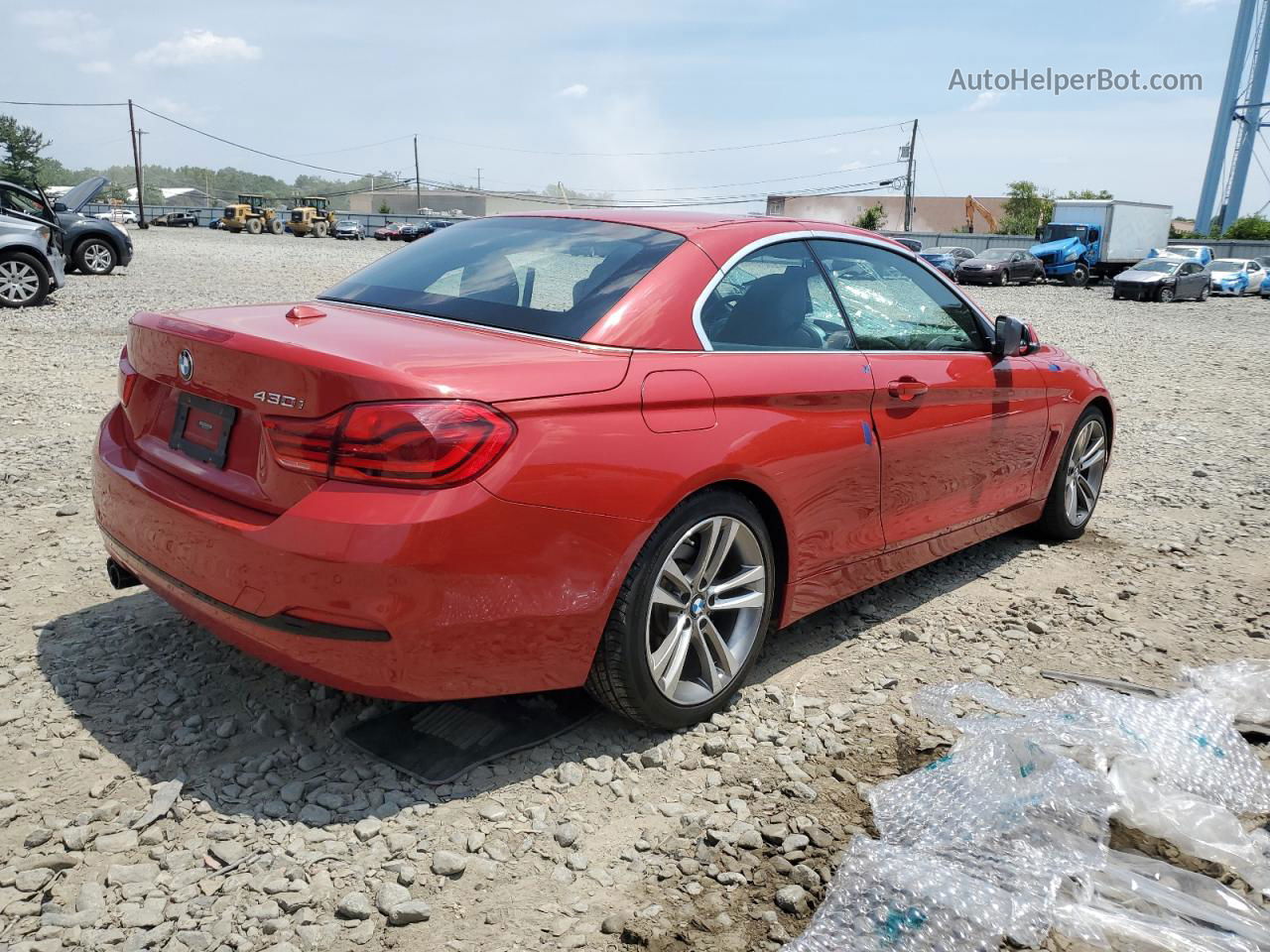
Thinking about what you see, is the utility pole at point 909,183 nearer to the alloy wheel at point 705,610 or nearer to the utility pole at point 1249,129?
the utility pole at point 1249,129

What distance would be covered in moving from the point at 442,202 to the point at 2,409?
13645 cm

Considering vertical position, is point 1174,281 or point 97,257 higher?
point 97,257

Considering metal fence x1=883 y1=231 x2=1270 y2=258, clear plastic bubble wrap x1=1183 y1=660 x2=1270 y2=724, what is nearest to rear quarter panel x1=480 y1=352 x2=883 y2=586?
clear plastic bubble wrap x1=1183 y1=660 x2=1270 y2=724

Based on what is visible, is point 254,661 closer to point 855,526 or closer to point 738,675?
point 738,675

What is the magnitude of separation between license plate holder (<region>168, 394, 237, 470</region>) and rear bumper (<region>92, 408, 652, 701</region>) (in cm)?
10

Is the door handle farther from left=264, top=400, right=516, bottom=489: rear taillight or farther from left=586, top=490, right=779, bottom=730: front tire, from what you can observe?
left=264, top=400, right=516, bottom=489: rear taillight

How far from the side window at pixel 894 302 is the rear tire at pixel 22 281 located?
12.9 metres

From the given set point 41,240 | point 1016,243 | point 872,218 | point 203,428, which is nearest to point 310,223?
point 1016,243

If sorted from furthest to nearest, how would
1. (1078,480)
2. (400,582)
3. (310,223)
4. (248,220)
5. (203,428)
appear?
(248,220)
(310,223)
(1078,480)
(203,428)
(400,582)

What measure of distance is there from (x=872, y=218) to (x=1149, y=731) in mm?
87330

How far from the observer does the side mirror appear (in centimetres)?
427

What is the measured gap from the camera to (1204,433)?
28.1 feet

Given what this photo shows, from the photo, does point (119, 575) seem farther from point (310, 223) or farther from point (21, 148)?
point (21, 148)

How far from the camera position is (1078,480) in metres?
5.25
